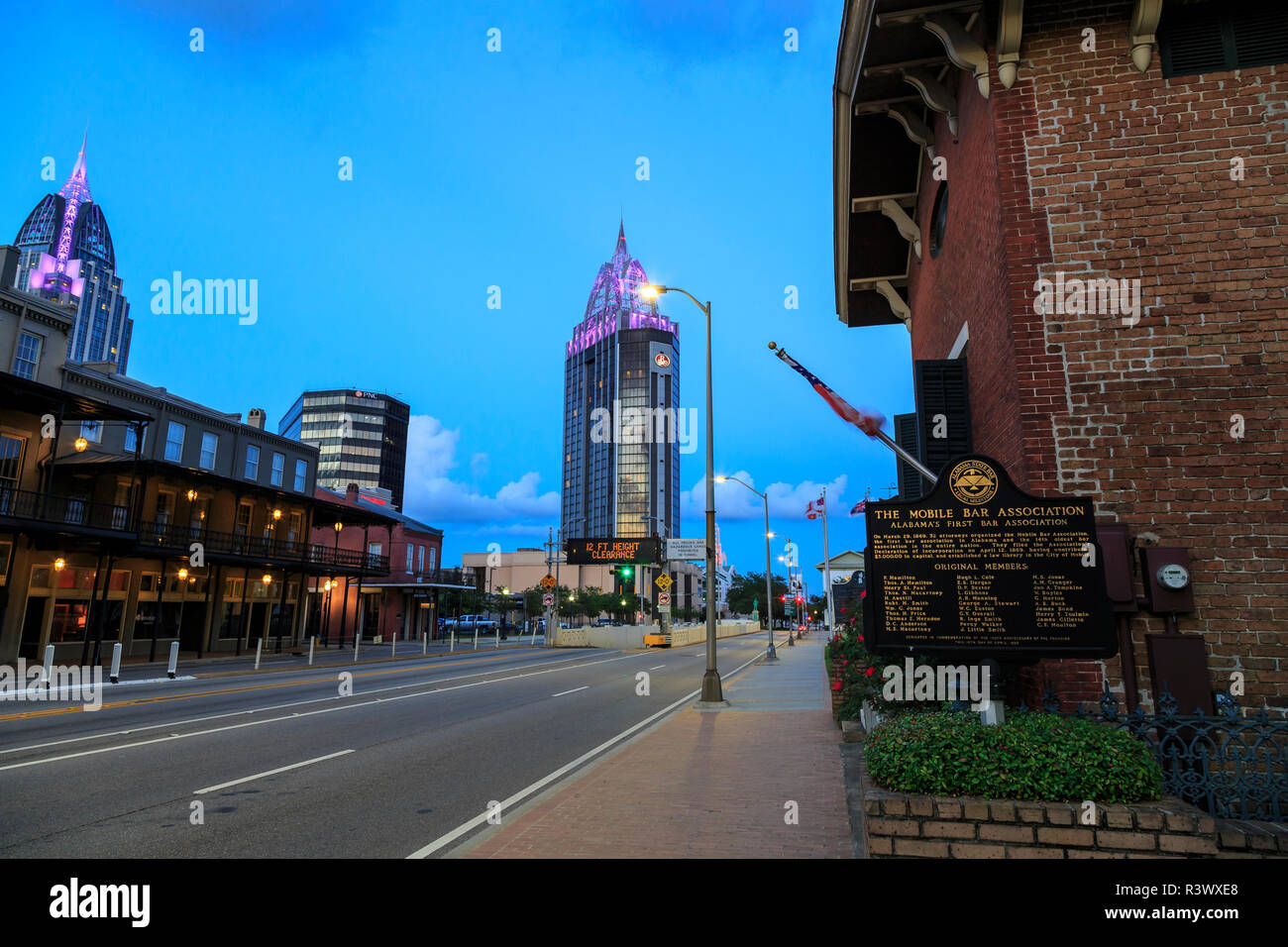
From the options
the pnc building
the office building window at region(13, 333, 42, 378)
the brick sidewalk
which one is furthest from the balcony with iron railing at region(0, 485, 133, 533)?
the pnc building

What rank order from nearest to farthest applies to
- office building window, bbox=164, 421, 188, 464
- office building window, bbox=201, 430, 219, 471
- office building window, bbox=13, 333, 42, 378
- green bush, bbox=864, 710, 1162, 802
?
green bush, bbox=864, 710, 1162, 802 → office building window, bbox=13, 333, 42, 378 → office building window, bbox=164, 421, 188, 464 → office building window, bbox=201, 430, 219, 471

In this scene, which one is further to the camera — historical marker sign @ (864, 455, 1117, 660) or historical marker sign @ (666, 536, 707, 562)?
historical marker sign @ (666, 536, 707, 562)

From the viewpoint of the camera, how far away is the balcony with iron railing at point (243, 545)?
1156 inches

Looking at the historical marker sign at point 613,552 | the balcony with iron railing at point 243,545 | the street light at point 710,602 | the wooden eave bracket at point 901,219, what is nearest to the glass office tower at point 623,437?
the historical marker sign at point 613,552

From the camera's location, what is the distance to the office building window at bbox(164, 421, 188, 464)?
104 ft

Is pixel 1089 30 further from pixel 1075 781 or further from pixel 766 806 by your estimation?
pixel 766 806

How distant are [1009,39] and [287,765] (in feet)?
40.8

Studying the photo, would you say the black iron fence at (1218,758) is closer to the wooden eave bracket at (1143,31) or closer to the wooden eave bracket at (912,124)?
the wooden eave bracket at (1143,31)

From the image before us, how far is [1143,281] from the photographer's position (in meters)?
7.12

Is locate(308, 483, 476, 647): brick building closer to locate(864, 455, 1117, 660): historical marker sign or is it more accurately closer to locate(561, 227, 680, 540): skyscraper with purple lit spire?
locate(864, 455, 1117, 660): historical marker sign
